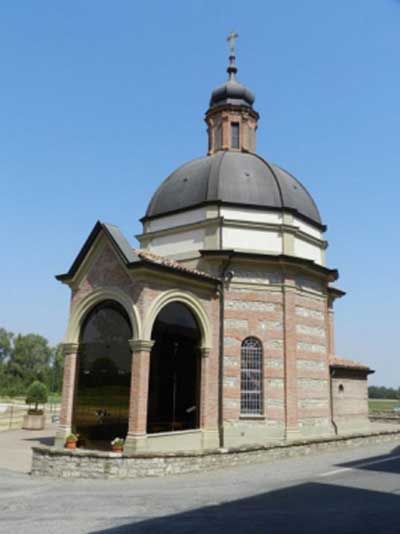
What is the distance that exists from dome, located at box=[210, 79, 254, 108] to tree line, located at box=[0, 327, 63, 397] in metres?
62.9

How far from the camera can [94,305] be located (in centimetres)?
1557

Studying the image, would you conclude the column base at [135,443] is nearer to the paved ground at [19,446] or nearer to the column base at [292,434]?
the paved ground at [19,446]

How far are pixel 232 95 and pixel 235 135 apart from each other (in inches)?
85.8

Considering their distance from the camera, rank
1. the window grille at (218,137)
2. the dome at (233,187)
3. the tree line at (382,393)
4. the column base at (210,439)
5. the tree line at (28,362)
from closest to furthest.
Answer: the column base at (210,439)
the dome at (233,187)
the window grille at (218,137)
the tree line at (28,362)
the tree line at (382,393)

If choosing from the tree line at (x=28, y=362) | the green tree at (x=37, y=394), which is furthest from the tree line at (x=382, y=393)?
the green tree at (x=37, y=394)

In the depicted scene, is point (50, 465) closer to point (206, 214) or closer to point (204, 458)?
point (204, 458)

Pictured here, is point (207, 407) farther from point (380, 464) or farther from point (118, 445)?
point (380, 464)

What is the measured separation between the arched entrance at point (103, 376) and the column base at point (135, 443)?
0.98m

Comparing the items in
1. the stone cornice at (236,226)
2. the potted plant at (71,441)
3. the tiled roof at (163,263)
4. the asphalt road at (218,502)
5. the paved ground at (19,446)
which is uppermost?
the stone cornice at (236,226)

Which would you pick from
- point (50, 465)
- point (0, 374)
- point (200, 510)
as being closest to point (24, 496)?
point (50, 465)

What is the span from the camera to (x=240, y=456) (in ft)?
48.2

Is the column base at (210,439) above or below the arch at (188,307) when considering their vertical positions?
below

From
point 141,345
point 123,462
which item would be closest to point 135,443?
point 123,462

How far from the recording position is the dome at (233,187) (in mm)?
19469
